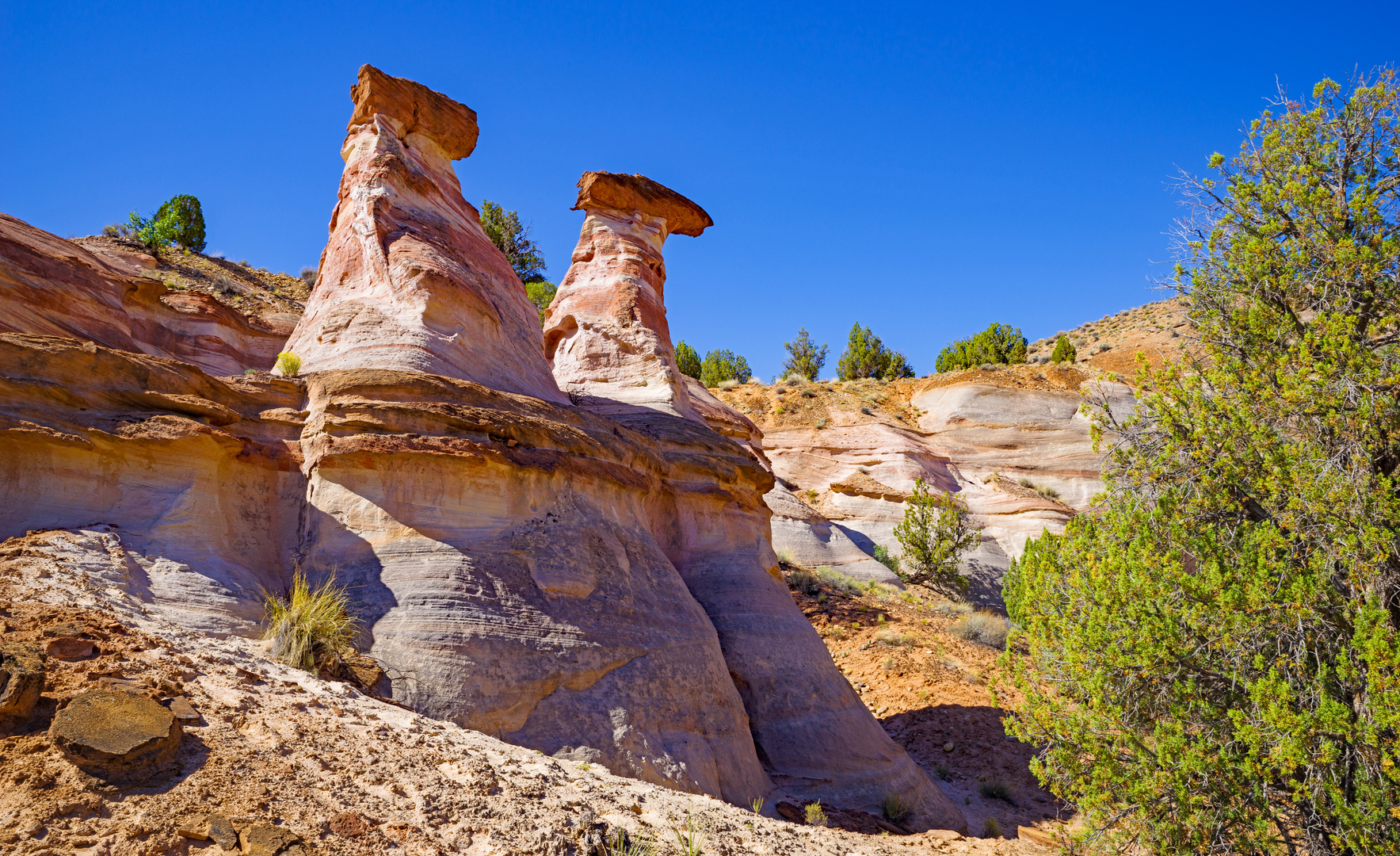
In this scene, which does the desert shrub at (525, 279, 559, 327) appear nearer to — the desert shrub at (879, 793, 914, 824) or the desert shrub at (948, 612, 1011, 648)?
the desert shrub at (948, 612, 1011, 648)

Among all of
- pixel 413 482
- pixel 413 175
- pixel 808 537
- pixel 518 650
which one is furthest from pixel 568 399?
pixel 808 537

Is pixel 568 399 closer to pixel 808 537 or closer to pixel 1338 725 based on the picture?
pixel 1338 725

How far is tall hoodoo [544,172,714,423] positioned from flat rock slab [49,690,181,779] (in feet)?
30.4

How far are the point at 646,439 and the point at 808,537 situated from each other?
15.0m

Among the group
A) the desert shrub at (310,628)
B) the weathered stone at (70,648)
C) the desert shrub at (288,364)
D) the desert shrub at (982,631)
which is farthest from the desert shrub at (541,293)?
the weathered stone at (70,648)

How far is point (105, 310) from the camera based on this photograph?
31.4ft

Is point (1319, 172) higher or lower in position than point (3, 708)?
higher

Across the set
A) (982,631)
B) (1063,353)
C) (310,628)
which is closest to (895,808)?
(310,628)

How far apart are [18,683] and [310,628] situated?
226 centimetres

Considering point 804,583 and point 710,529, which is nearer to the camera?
point 710,529

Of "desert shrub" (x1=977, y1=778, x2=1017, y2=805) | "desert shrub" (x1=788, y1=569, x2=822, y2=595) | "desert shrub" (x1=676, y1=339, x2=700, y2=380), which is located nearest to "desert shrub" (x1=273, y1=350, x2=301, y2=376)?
"desert shrub" (x1=977, y1=778, x2=1017, y2=805)

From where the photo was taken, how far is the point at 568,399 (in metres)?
12.8

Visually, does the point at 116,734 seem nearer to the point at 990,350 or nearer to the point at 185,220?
the point at 185,220

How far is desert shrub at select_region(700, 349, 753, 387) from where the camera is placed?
135 ft
